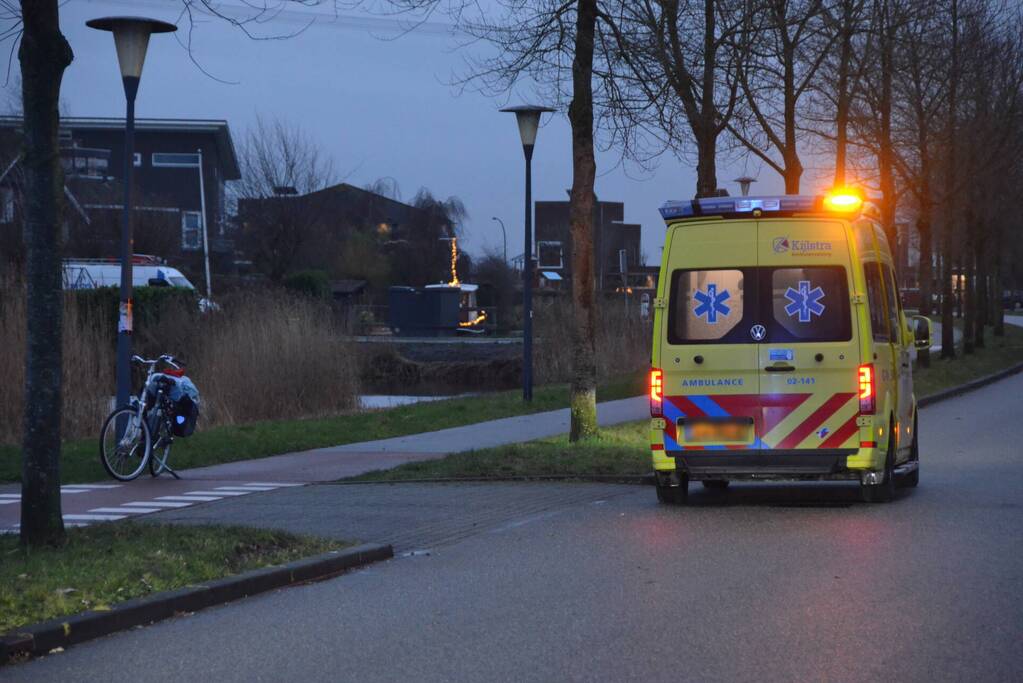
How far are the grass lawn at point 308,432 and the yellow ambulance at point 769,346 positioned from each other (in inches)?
242

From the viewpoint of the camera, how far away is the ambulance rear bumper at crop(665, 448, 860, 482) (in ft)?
40.1

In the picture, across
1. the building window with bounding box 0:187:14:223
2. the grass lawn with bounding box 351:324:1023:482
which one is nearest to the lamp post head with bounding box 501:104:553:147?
the grass lawn with bounding box 351:324:1023:482

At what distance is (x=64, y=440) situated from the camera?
1927 cm

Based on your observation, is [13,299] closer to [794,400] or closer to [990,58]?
[794,400]

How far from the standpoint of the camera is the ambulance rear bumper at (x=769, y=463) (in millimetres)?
12211

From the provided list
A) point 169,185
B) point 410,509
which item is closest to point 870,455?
point 410,509

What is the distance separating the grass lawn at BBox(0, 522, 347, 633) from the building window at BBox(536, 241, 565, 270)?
95213mm

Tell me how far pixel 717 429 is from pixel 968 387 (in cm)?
2236

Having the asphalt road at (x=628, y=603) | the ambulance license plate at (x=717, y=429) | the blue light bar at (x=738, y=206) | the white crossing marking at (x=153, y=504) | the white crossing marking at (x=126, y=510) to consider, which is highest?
the blue light bar at (x=738, y=206)

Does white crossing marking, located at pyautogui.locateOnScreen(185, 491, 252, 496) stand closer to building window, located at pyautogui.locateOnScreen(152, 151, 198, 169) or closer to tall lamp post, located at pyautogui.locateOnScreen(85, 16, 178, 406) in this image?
tall lamp post, located at pyautogui.locateOnScreen(85, 16, 178, 406)

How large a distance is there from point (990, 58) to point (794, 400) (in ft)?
86.2

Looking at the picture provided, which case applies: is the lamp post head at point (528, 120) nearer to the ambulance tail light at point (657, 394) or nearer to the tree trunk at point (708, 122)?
the tree trunk at point (708, 122)

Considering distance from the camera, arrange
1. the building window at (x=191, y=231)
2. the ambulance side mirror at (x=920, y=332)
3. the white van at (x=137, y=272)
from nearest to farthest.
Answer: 1. the ambulance side mirror at (x=920, y=332)
2. the white van at (x=137, y=272)
3. the building window at (x=191, y=231)

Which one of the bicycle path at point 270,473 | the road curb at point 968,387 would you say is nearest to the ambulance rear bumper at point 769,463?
the bicycle path at point 270,473
